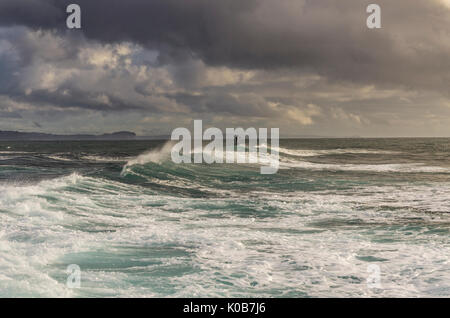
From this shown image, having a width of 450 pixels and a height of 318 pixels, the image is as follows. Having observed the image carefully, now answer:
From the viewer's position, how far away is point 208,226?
12336 mm

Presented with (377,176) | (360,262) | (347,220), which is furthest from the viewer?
(377,176)

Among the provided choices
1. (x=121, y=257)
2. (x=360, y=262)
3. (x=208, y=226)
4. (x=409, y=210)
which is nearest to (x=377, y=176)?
(x=409, y=210)

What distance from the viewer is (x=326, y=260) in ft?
29.0

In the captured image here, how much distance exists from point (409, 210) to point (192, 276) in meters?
9.72

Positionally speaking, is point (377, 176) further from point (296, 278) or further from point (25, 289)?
point (25, 289)

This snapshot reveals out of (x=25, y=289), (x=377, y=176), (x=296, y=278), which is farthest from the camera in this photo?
(x=377, y=176)

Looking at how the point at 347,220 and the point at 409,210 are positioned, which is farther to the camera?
the point at 409,210

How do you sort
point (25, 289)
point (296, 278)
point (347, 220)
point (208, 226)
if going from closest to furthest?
point (25, 289), point (296, 278), point (208, 226), point (347, 220)

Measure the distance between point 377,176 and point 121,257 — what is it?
22.4 meters

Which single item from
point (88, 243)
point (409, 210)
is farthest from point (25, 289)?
point (409, 210)

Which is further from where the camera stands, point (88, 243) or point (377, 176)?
point (377, 176)
